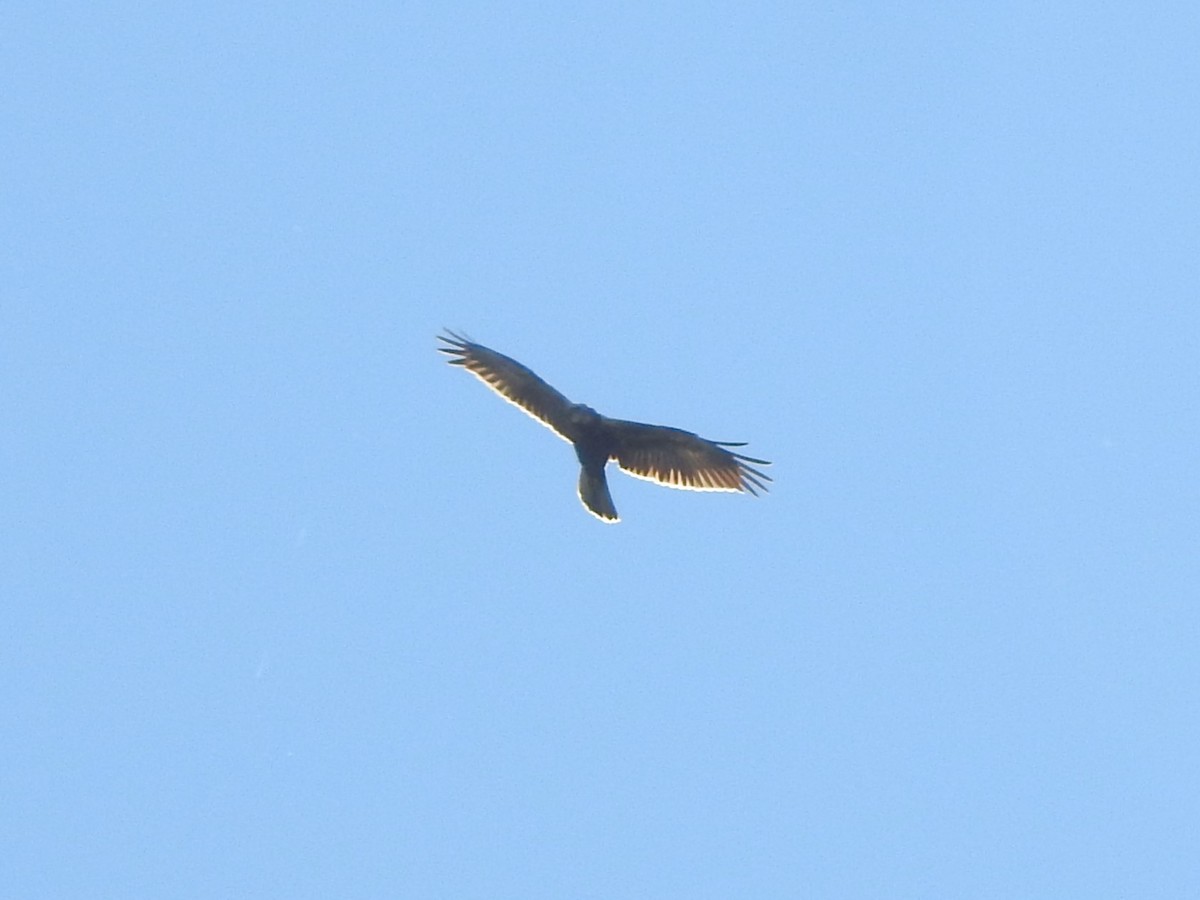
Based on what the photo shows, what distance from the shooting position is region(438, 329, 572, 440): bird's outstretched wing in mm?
16234

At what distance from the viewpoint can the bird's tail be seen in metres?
16.0

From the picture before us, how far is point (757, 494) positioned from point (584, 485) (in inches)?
66.2

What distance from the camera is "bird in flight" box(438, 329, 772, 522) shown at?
1606 cm

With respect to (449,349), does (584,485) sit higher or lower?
lower

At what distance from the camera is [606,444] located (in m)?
16.2

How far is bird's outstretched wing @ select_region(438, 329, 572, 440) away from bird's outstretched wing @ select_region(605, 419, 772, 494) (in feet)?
1.73

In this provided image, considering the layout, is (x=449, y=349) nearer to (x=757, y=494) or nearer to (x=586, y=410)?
(x=586, y=410)

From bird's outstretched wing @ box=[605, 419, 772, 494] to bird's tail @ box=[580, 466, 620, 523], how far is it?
1.18ft

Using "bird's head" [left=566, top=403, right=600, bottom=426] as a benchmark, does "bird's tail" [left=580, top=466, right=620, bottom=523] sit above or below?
below

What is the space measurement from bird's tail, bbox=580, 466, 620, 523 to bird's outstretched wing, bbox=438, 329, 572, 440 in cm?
45

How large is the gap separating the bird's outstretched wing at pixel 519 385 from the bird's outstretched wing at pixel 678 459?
53 cm

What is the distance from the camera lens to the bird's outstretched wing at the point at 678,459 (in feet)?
52.6

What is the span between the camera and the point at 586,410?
1608 centimetres

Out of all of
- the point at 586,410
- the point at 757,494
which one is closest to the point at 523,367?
the point at 586,410
